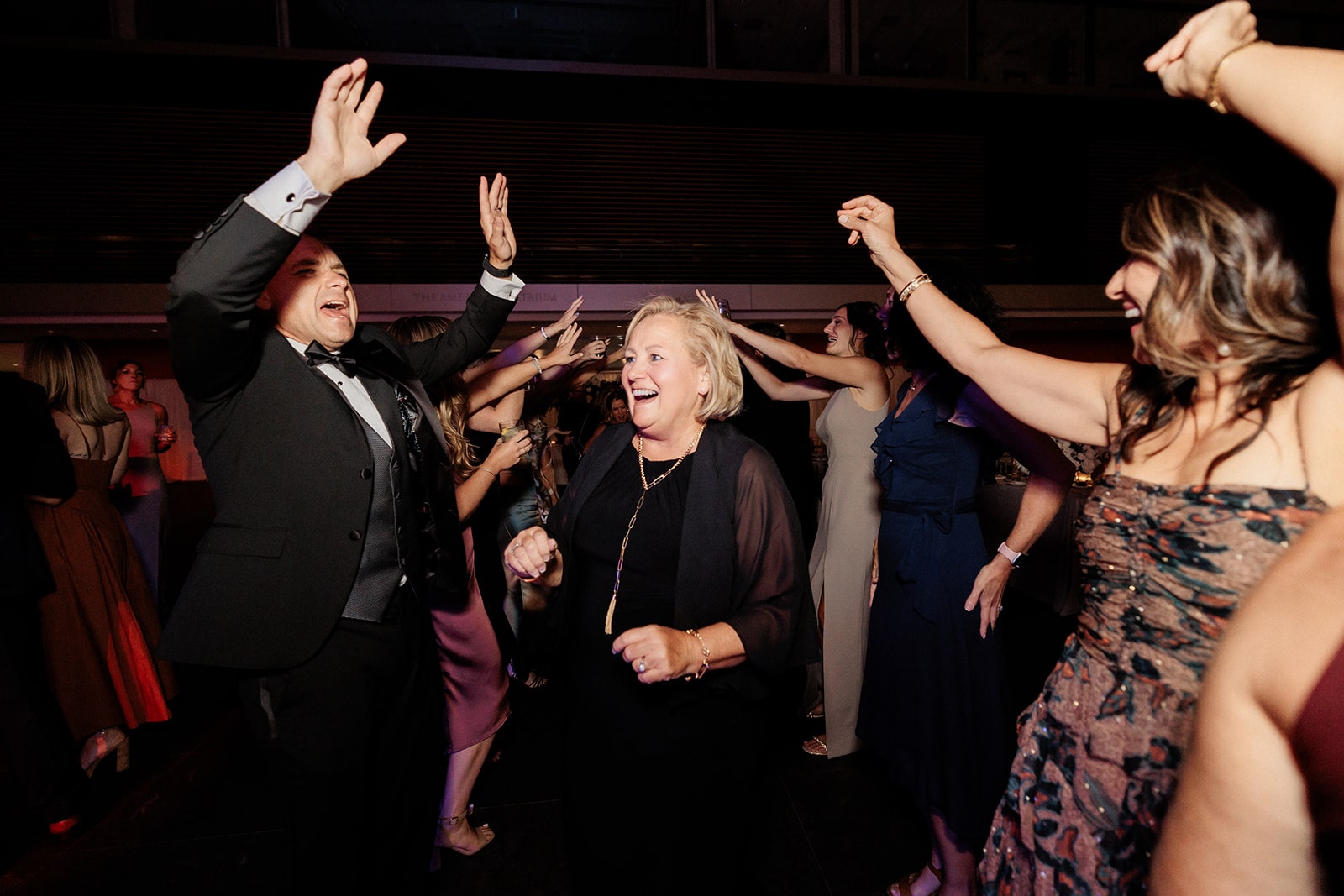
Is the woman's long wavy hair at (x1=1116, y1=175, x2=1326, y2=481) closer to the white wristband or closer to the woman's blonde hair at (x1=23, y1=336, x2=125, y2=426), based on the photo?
the white wristband

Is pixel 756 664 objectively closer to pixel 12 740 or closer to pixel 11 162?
pixel 12 740

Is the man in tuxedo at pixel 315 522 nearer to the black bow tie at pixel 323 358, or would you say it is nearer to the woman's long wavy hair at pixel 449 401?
the black bow tie at pixel 323 358

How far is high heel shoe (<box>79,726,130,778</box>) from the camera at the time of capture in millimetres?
2705

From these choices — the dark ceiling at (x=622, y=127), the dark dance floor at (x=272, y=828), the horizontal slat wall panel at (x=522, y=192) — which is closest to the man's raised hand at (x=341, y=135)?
the dark dance floor at (x=272, y=828)

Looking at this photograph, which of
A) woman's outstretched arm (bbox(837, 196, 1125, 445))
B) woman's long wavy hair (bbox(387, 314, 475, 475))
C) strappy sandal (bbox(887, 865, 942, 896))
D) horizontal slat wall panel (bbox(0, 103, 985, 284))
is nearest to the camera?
woman's outstretched arm (bbox(837, 196, 1125, 445))

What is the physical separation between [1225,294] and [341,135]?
1.51m

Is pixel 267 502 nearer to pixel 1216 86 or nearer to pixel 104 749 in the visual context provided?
pixel 1216 86

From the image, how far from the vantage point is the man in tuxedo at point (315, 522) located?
1.14m

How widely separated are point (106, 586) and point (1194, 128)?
12014mm

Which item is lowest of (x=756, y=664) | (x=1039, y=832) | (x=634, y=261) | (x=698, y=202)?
(x=1039, y=832)

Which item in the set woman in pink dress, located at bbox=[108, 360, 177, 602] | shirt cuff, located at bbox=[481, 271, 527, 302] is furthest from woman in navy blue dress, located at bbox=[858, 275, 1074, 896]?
woman in pink dress, located at bbox=[108, 360, 177, 602]

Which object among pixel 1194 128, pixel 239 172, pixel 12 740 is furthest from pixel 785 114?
pixel 12 740

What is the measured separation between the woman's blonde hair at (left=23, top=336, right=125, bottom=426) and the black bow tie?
209 cm

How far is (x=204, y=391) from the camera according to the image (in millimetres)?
1235
